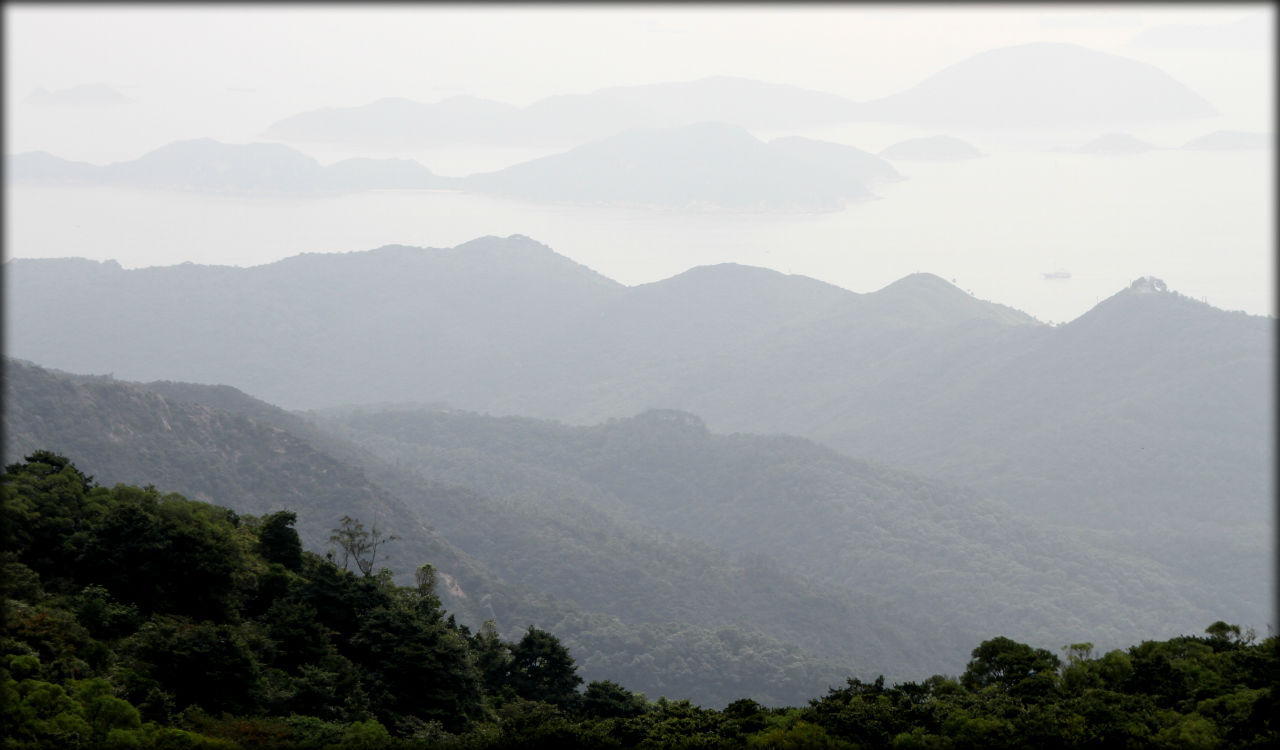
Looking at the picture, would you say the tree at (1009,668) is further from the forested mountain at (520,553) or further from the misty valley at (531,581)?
the forested mountain at (520,553)

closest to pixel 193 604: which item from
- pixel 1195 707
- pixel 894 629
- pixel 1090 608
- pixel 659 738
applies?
pixel 659 738

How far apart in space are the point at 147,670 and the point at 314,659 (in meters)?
6.92

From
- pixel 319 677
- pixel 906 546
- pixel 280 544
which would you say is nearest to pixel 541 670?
pixel 280 544

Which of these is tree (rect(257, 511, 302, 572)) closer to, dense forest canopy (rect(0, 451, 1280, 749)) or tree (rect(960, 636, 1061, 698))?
dense forest canopy (rect(0, 451, 1280, 749))

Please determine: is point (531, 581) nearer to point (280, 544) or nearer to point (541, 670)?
point (541, 670)

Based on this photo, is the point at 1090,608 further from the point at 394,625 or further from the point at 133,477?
the point at 394,625

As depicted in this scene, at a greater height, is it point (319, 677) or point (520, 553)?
point (520, 553)

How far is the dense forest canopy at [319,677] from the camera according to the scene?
27797 millimetres

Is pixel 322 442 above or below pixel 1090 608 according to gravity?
above

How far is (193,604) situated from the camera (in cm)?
3628

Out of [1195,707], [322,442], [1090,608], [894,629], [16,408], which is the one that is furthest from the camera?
[1090,608]

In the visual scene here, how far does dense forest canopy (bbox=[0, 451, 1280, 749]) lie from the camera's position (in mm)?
27797

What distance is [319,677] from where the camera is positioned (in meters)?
32.4

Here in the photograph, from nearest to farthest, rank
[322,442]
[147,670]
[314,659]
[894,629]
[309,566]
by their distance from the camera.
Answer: [147,670] → [314,659] → [309,566] → [894,629] → [322,442]
